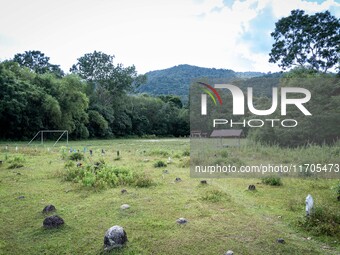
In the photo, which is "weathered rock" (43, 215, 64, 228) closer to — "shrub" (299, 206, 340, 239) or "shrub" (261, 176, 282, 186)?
"shrub" (299, 206, 340, 239)

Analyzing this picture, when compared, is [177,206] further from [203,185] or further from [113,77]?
[113,77]

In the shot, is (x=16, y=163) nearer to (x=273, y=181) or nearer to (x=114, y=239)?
(x=114, y=239)

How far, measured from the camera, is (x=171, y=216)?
6.41 metres

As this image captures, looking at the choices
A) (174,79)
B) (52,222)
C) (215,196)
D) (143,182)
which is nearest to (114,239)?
(52,222)

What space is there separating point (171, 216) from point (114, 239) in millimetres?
1861

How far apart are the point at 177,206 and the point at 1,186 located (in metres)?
5.52

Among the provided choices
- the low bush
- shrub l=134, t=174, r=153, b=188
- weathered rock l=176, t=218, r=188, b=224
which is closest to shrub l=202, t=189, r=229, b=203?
weathered rock l=176, t=218, r=188, b=224

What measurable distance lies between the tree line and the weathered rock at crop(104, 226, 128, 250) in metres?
29.2

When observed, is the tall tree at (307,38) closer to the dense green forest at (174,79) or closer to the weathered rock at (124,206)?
the weathered rock at (124,206)

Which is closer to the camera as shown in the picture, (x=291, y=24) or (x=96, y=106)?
(x=291, y=24)

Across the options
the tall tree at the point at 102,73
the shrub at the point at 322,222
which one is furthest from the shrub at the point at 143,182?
the tall tree at the point at 102,73

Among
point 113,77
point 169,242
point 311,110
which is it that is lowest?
point 169,242

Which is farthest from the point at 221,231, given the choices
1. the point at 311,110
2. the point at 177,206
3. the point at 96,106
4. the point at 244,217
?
the point at 96,106

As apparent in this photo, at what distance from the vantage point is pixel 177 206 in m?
7.12
